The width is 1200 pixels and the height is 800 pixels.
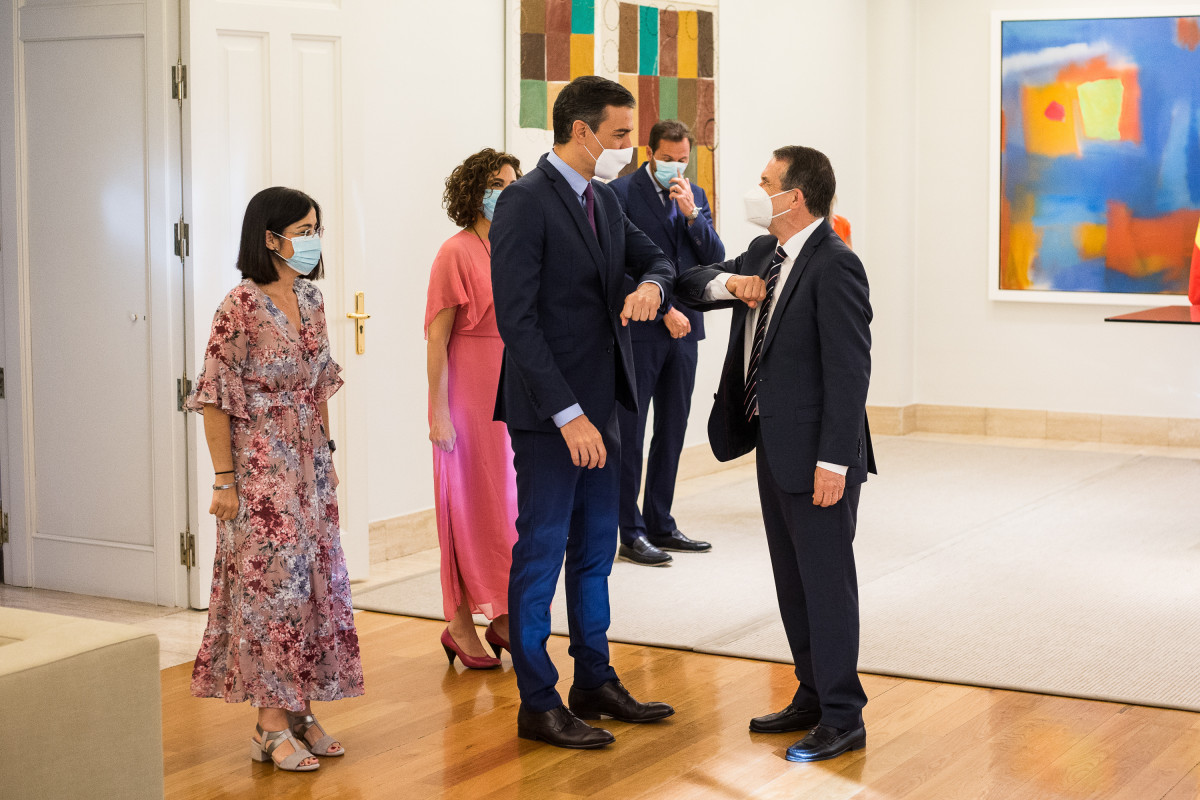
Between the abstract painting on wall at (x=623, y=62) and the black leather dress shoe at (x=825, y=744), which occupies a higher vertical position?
the abstract painting on wall at (x=623, y=62)

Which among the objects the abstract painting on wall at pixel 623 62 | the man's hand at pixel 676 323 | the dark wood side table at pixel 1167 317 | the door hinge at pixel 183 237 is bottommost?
the dark wood side table at pixel 1167 317

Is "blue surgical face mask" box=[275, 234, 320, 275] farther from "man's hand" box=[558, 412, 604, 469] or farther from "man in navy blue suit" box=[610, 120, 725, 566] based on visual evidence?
"man in navy blue suit" box=[610, 120, 725, 566]

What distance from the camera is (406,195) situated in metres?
5.79

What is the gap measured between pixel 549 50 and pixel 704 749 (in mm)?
3998

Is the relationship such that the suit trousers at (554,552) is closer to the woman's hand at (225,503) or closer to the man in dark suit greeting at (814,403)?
the man in dark suit greeting at (814,403)

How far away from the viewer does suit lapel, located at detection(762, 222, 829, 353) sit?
10.9 feet

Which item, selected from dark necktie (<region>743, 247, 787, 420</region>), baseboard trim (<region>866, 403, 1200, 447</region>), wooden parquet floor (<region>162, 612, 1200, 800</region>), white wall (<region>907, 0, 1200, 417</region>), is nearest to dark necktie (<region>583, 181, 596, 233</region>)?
dark necktie (<region>743, 247, 787, 420</region>)

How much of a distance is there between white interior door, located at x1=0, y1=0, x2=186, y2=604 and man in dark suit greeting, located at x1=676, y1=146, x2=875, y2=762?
237cm

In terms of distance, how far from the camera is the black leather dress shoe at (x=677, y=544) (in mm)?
5770

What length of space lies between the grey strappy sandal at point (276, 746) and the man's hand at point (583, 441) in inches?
38.9

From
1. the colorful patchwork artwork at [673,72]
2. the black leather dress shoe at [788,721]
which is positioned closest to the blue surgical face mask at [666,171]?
the colorful patchwork artwork at [673,72]

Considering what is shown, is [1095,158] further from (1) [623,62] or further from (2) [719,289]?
(2) [719,289]

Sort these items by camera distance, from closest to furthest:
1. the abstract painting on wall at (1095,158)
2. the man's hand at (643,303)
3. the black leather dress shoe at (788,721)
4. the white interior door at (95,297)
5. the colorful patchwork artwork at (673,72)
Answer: the man's hand at (643,303)
the black leather dress shoe at (788,721)
the white interior door at (95,297)
the colorful patchwork artwork at (673,72)
the abstract painting on wall at (1095,158)

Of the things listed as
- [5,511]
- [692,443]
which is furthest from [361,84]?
[692,443]
